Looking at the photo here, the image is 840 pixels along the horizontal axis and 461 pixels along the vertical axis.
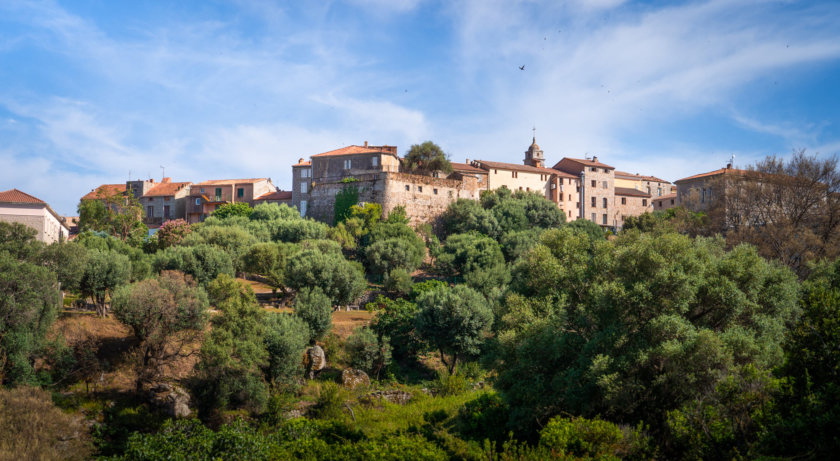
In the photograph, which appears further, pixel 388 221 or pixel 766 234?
pixel 388 221

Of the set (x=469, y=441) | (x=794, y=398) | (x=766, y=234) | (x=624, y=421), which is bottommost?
(x=469, y=441)

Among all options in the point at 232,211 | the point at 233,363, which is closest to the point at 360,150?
the point at 232,211

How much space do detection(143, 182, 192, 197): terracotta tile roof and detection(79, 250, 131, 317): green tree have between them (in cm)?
4373

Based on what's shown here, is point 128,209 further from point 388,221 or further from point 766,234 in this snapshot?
point 766,234

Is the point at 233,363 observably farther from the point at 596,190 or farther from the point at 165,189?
the point at 596,190

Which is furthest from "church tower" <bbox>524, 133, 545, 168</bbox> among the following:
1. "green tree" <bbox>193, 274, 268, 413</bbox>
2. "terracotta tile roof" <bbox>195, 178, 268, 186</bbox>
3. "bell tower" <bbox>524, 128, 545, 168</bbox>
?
"green tree" <bbox>193, 274, 268, 413</bbox>

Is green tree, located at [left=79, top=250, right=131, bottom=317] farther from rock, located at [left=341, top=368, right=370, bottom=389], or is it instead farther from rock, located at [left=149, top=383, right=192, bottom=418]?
rock, located at [left=341, top=368, right=370, bottom=389]

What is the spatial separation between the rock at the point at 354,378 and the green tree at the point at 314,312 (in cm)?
305

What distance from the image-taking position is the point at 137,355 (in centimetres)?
3045

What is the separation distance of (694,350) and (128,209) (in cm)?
6170

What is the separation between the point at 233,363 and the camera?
2947cm

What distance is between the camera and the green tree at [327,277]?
41.1 m

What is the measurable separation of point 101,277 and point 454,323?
20.2 meters

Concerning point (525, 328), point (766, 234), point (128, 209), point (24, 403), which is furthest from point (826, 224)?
point (128, 209)
